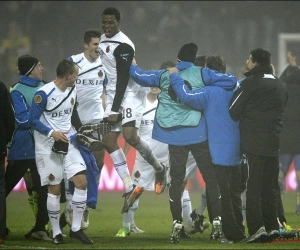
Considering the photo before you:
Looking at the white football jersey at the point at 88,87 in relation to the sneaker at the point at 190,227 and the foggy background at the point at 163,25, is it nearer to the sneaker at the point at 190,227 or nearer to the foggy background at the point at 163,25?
the sneaker at the point at 190,227

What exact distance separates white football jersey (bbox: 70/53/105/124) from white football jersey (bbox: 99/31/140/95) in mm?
94

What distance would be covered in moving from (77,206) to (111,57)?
2142 millimetres

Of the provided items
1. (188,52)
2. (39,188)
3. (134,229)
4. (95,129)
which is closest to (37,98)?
(95,129)

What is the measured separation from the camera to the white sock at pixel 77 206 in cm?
1070

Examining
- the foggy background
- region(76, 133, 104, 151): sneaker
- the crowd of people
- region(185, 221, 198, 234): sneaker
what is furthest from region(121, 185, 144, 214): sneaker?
the foggy background

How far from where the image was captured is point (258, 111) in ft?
34.3

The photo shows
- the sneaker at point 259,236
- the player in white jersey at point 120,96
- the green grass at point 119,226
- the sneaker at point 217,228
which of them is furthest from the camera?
the player in white jersey at point 120,96

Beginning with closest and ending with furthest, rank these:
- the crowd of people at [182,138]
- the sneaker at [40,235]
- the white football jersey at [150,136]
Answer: the crowd of people at [182,138], the sneaker at [40,235], the white football jersey at [150,136]

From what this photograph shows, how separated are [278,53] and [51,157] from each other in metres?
14.9

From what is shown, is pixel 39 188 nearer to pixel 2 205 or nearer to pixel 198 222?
pixel 2 205

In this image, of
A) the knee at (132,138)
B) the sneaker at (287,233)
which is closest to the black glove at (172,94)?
the knee at (132,138)

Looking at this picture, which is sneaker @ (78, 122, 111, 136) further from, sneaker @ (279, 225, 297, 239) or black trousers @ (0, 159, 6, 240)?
sneaker @ (279, 225, 297, 239)

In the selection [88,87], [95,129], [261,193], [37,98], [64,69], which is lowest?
[261,193]

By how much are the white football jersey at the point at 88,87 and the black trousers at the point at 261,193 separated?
2366 mm
